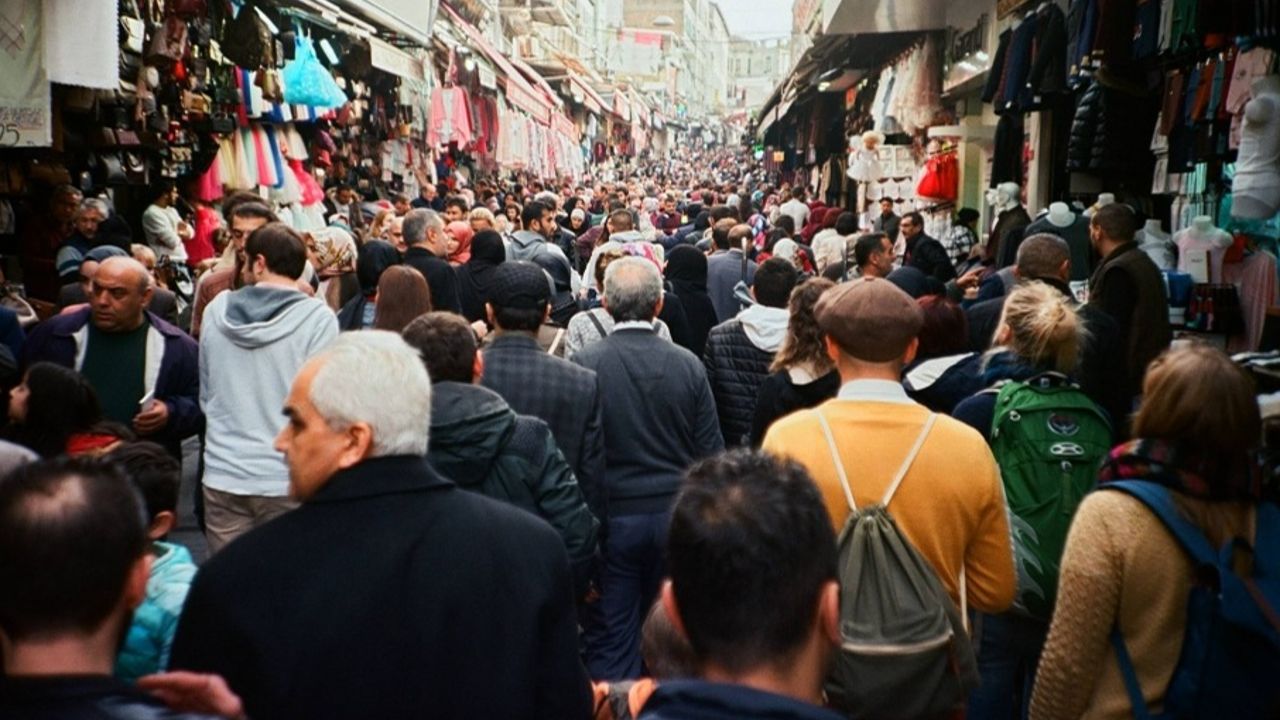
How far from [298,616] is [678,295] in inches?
236

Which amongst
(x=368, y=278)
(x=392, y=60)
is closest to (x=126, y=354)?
(x=368, y=278)

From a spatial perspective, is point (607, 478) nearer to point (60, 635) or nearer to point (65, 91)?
point (60, 635)

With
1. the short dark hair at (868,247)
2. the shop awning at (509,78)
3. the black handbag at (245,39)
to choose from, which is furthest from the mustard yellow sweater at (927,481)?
the shop awning at (509,78)

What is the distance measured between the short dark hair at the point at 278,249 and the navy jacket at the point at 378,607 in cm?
274

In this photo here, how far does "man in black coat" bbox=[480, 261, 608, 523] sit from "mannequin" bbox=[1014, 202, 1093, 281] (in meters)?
6.05

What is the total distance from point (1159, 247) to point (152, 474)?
6.82 m

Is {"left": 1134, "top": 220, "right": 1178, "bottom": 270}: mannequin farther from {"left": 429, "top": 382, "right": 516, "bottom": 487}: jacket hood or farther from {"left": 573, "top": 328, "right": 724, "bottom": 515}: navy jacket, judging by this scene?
{"left": 429, "top": 382, "right": 516, "bottom": 487}: jacket hood

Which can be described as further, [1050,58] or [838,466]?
[1050,58]

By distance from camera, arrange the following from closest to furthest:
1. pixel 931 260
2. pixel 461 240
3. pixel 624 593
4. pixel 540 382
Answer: pixel 540 382, pixel 624 593, pixel 461 240, pixel 931 260

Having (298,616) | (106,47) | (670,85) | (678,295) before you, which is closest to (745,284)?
(678,295)

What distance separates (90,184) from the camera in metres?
9.77

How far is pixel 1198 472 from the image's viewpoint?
310 cm

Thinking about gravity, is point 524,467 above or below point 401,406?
below

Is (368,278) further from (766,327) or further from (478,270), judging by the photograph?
(766,327)
